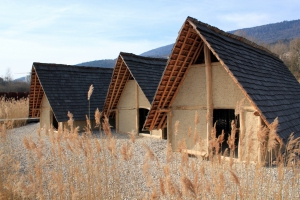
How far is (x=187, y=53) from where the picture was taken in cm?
748

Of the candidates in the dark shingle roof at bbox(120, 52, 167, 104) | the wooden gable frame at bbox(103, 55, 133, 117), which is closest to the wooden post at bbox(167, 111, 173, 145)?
the dark shingle roof at bbox(120, 52, 167, 104)

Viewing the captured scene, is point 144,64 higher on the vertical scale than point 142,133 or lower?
higher

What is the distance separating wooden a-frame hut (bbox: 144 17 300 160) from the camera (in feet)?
20.5

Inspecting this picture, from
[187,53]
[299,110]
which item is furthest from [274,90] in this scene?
[187,53]

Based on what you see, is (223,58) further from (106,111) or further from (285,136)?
(106,111)

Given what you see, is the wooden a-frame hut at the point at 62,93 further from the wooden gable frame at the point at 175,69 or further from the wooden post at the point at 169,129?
the wooden post at the point at 169,129

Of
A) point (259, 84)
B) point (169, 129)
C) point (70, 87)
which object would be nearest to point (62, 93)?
point (70, 87)

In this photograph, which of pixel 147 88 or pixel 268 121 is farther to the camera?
pixel 147 88

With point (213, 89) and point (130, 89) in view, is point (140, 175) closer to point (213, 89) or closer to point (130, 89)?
point (213, 89)

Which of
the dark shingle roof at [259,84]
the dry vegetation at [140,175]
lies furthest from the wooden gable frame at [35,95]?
the dark shingle roof at [259,84]

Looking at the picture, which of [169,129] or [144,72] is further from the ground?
[144,72]

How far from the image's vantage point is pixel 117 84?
1230cm

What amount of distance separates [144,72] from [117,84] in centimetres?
149

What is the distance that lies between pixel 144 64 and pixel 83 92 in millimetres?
4291
